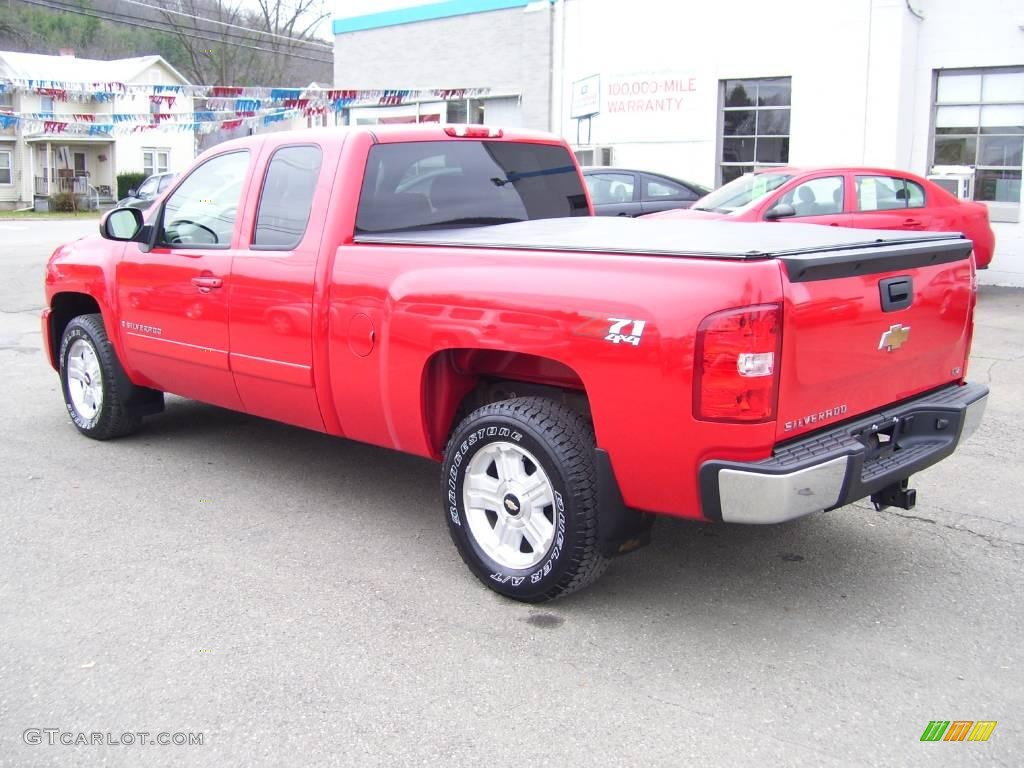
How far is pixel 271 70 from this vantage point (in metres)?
54.7

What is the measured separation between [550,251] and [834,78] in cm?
1337

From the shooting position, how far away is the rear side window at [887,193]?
11.3 metres

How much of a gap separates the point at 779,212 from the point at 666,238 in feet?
22.9

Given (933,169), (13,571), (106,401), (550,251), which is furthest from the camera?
(933,169)

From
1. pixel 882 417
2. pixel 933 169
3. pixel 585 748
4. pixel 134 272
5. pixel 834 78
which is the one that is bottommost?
pixel 585 748

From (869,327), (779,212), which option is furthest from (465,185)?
(779,212)

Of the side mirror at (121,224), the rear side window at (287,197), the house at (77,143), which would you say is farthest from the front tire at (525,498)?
the house at (77,143)

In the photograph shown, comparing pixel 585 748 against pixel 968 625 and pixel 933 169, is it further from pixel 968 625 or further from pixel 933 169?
pixel 933 169

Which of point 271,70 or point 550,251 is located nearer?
point 550,251

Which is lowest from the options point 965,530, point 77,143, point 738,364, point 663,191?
point 965,530

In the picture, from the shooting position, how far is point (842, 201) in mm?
11117

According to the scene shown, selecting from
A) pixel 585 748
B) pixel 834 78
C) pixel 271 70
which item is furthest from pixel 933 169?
pixel 271 70

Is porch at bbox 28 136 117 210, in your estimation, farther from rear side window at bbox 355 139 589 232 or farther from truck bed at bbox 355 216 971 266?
truck bed at bbox 355 216 971 266

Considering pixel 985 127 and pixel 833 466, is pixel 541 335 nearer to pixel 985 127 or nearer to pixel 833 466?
pixel 833 466
